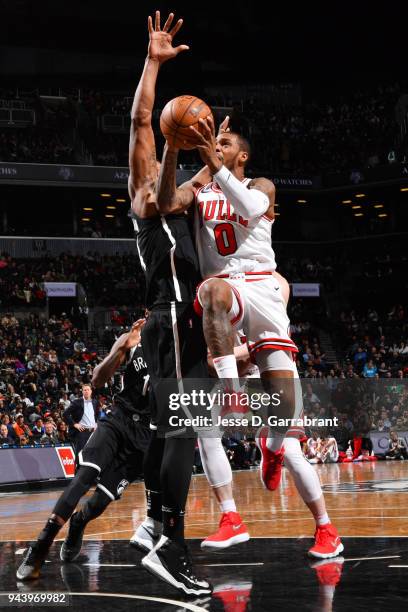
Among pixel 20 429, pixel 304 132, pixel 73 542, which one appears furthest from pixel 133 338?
pixel 304 132

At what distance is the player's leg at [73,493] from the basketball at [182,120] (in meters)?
2.50

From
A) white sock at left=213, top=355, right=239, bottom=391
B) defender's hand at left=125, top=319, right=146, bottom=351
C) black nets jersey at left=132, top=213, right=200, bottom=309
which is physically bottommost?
white sock at left=213, top=355, right=239, bottom=391

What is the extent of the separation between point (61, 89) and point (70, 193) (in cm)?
462

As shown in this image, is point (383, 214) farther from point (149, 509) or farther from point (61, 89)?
point (149, 509)

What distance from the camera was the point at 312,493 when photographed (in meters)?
5.90

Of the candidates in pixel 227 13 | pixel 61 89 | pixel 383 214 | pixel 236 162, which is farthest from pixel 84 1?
pixel 236 162

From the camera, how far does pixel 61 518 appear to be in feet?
19.4

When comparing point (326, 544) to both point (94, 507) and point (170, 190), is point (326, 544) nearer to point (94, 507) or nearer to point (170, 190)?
point (94, 507)

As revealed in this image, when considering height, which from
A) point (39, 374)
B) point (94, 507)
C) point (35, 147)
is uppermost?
point (35, 147)

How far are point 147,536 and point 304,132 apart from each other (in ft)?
107

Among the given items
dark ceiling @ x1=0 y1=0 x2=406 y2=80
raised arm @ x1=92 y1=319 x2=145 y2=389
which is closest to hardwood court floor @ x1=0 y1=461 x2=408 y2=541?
raised arm @ x1=92 y1=319 x2=145 y2=389

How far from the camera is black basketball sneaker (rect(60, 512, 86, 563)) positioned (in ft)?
20.8

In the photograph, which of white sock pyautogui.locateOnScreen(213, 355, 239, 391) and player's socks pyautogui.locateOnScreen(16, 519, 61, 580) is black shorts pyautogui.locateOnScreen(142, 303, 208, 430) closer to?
white sock pyautogui.locateOnScreen(213, 355, 239, 391)

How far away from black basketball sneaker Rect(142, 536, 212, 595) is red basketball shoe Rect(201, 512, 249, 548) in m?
0.55
